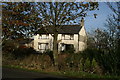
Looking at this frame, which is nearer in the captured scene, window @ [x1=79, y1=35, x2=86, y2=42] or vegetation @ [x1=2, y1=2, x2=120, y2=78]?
vegetation @ [x1=2, y1=2, x2=120, y2=78]

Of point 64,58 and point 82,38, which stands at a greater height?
point 82,38

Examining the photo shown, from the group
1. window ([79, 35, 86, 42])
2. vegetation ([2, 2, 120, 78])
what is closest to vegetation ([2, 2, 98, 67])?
vegetation ([2, 2, 120, 78])

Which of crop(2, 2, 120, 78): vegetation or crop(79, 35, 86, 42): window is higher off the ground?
crop(79, 35, 86, 42): window

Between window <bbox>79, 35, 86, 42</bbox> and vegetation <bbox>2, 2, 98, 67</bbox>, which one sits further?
window <bbox>79, 35, 86, 42</bbox>

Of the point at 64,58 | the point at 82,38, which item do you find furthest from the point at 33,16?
the point at 82,38

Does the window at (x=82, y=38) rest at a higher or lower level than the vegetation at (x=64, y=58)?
higher

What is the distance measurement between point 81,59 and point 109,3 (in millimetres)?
5461

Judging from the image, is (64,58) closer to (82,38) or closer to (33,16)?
(33,16)

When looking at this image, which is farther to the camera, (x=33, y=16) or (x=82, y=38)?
(x=82, y=38)

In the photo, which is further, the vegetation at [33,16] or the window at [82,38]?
the window at [82,38]

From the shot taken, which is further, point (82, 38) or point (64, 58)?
point (82, 38)

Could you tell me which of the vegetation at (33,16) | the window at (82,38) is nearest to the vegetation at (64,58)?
the vegetation at (33,16)

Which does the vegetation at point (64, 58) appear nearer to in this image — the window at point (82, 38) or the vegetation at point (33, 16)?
the vegetation at point (33, 16)

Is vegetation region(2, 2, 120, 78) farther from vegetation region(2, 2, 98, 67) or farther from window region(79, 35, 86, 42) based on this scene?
window region(79, 35, 86, 42)
